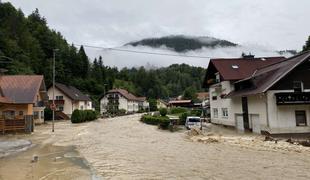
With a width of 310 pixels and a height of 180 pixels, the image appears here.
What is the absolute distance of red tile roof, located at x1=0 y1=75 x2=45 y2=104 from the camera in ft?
117

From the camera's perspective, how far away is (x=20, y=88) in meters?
37.1

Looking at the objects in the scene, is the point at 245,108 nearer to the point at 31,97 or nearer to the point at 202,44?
the point at 31,97

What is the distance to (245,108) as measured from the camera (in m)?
32.2

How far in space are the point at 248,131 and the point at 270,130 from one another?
214 inches

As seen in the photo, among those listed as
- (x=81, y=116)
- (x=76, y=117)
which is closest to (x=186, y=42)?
(x=81, y=116)

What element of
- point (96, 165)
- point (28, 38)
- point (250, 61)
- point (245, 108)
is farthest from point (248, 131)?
point (28, 38)

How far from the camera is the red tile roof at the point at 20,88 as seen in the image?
117ft

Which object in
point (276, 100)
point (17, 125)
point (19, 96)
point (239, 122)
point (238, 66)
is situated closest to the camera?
point (276, 100)

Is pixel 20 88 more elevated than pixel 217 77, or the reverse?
pixel 217 77

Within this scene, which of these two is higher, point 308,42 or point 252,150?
point 308,42

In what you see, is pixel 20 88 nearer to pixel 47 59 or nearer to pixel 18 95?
pixel 18 95

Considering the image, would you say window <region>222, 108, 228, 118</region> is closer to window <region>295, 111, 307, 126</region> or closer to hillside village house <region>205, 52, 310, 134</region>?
hillside village house <region>205, 52, 310, 134</region>

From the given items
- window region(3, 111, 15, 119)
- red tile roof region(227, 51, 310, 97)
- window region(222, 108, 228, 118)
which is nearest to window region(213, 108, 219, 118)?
window region(222, 108, 228, 118)

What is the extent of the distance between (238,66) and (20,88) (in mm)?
26474
